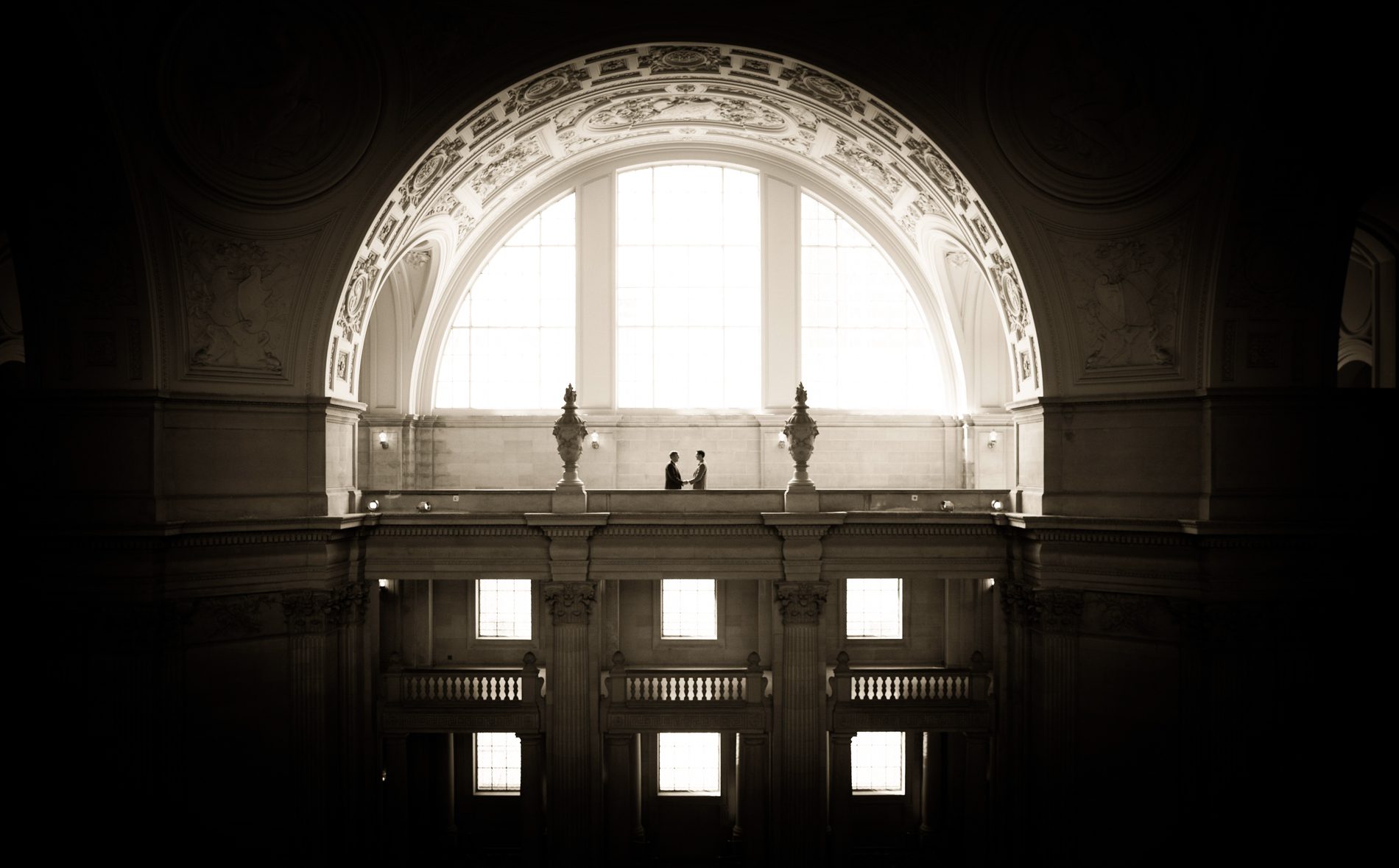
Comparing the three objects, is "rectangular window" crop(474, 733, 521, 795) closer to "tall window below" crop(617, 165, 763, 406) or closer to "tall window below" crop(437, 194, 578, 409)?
"tall window below" crop(437, 194, 578, 409)

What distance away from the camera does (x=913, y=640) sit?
74.1ft

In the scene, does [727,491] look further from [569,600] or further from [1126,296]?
[1126,296]

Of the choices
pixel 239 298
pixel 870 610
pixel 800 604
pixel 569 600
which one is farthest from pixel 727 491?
pixel 239 298

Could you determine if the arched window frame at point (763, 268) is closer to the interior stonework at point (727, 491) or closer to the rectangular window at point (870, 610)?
the interior stonework at point (727, 491)

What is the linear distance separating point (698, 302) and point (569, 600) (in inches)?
373

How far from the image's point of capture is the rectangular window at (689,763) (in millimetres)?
22609

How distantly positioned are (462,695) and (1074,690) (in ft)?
39.3

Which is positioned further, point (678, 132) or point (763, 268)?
point (763, 268)

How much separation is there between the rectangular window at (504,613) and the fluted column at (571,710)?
4745 mm

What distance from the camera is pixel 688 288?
24.4 m

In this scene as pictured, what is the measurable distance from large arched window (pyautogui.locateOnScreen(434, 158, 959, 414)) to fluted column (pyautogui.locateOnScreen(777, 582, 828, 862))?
23.2ft

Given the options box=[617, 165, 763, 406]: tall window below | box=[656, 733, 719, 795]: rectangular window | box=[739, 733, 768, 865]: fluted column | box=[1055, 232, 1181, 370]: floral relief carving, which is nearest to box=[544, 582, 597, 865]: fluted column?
box=[739, 733, 768, 865]: fluted column

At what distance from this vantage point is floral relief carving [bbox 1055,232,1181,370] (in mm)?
16141

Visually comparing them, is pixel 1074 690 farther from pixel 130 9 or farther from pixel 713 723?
pixel 130 9
